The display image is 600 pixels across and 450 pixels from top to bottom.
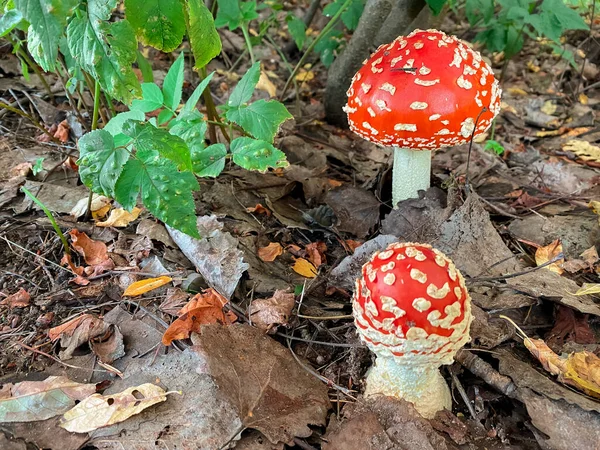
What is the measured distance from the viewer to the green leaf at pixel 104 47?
1907mm

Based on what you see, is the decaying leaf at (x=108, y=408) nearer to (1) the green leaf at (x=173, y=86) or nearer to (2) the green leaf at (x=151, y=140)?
(2) the green leaf at (x=151, y=140)

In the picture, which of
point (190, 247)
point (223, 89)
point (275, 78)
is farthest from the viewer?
point (275, 78)

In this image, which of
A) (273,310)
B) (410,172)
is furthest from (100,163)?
(410,172)

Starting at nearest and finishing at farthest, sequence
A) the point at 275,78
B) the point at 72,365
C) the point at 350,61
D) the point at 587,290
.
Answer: the point at 72,365 < the point at 587,290 < the point at 350,61 < the point at 275,78

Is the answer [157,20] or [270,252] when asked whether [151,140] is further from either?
[270,252]

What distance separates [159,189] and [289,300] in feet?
2.97

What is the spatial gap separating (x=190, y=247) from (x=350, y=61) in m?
2.41

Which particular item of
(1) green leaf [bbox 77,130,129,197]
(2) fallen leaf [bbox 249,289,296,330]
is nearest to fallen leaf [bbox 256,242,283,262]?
(2) fallen leaf [bbox 249,289,296,330]

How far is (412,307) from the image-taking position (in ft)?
6.21

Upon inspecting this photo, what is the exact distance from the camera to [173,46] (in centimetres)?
221

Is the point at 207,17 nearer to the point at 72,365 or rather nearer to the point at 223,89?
the point at 72,365

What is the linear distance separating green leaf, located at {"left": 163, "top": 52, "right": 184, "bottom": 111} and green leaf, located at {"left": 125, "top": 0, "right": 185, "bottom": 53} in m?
0.59

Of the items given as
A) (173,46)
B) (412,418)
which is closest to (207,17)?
(173,46)

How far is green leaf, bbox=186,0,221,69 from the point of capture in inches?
86.3
